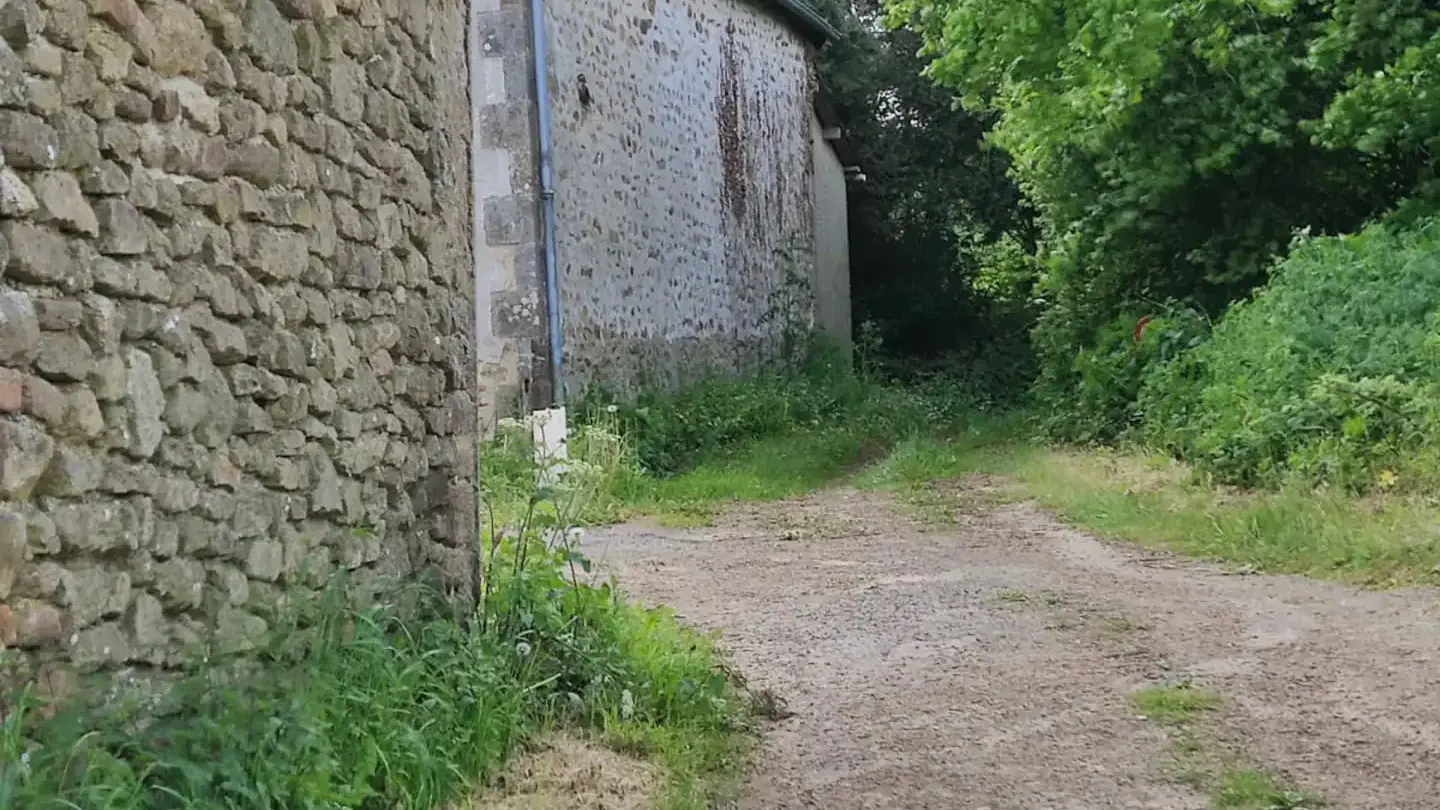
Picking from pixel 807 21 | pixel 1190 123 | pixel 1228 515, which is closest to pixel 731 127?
pixel 807 21

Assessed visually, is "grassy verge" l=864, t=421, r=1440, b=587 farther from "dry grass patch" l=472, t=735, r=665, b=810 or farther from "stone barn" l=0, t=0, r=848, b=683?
"stone barn" l=0, t=0, r=848, b=683

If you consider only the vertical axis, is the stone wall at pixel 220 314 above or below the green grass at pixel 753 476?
above

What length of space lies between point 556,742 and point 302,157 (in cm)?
192

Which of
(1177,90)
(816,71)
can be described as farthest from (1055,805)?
(816,71)

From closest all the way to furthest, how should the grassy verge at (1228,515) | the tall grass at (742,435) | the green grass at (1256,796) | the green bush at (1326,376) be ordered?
the green grass at (1256,796), the grassy verge at (1228,515), the green bush at (1326,376), the tall grass at (742,435)

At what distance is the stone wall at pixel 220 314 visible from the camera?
8.74ft

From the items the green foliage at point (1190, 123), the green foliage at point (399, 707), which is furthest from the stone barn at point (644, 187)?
the green foliage at point (399, 707)

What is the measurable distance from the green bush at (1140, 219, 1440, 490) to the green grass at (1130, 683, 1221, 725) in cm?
281

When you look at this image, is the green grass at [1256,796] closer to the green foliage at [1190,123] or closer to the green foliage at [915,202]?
the green foliage at [1190,123]

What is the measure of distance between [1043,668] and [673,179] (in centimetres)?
916

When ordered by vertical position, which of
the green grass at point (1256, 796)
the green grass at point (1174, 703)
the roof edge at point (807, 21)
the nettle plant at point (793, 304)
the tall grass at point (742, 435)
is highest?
the roof edge at point (807, 21)

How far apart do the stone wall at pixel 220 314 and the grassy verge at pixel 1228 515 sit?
4.09m

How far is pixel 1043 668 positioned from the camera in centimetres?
498

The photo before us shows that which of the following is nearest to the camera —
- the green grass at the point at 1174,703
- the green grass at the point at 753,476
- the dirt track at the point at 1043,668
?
the dirt track at the point at 1043,668
